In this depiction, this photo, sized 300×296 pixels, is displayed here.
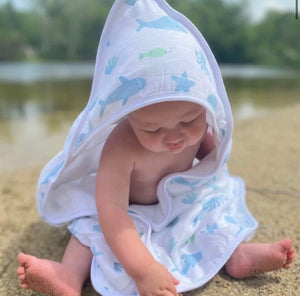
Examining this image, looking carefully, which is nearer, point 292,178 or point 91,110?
point 91,110

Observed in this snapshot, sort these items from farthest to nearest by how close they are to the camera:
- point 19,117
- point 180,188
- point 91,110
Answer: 1. point 19,117
2. point 180,188
3. point 91,110

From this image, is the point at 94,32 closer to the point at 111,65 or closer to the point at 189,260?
the point at 111,65

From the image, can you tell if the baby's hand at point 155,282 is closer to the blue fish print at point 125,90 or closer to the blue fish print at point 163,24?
the blue fish print at point 125,90

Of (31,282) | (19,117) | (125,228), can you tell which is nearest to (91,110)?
(125,228)

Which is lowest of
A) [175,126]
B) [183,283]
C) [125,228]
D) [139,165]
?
[183,283]

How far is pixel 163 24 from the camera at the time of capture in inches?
46.0

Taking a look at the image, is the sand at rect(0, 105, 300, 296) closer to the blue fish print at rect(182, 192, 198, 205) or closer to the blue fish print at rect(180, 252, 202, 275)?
the blue fish print at rect(180, 252, 202, 275)

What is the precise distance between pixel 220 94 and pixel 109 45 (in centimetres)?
41

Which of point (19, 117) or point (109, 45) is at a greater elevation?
point (109, 45)

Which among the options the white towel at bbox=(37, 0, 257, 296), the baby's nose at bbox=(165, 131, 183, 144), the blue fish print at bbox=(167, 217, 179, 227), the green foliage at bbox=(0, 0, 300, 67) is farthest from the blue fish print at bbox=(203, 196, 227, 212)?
the green foliage at bbox=(0, 0, 300, 67)

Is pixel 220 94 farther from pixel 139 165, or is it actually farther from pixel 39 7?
pixel 39 7

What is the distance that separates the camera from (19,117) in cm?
544

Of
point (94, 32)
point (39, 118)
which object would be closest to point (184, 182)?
point (39, 118)

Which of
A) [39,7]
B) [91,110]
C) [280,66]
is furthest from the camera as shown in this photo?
[280,66]
